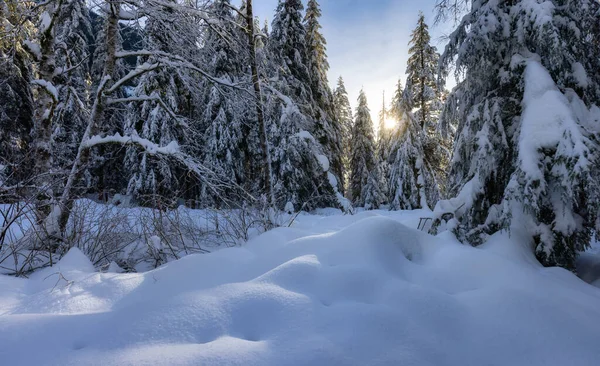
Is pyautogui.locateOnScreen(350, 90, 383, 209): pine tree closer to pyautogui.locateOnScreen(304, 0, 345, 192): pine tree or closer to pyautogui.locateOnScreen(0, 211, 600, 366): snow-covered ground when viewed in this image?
pyautogui.locateOnScreen(304, 0, 345, 192): pine tree

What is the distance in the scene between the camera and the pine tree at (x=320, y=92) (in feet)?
46.3

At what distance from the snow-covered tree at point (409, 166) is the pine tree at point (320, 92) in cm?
298

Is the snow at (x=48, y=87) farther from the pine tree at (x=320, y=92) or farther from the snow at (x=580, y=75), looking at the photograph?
the pine tree at (x=320, y=92)

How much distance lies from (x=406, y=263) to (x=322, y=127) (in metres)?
11.9

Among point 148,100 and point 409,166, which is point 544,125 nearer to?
point 148,100

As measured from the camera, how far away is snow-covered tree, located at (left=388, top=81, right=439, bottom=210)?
13484 millimetres

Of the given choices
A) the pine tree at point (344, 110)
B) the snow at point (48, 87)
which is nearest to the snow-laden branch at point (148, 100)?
the snow at point (48, 87)

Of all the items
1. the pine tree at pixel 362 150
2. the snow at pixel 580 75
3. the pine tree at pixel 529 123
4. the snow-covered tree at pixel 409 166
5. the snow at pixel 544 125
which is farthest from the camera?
the pine tree at pixel 362 150

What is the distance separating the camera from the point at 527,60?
3592 millimetres

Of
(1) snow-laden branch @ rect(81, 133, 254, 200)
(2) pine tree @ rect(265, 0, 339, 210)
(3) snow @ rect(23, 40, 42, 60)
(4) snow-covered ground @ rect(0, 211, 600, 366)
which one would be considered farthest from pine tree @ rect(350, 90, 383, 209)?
(3) snow @ rect(23, 40, 42, 60)

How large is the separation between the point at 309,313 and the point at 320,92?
14.1m

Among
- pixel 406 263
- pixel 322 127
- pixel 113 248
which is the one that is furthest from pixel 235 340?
pixel 322 127

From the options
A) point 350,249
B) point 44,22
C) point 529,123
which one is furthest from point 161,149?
point 529,123

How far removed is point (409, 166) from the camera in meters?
13.9
